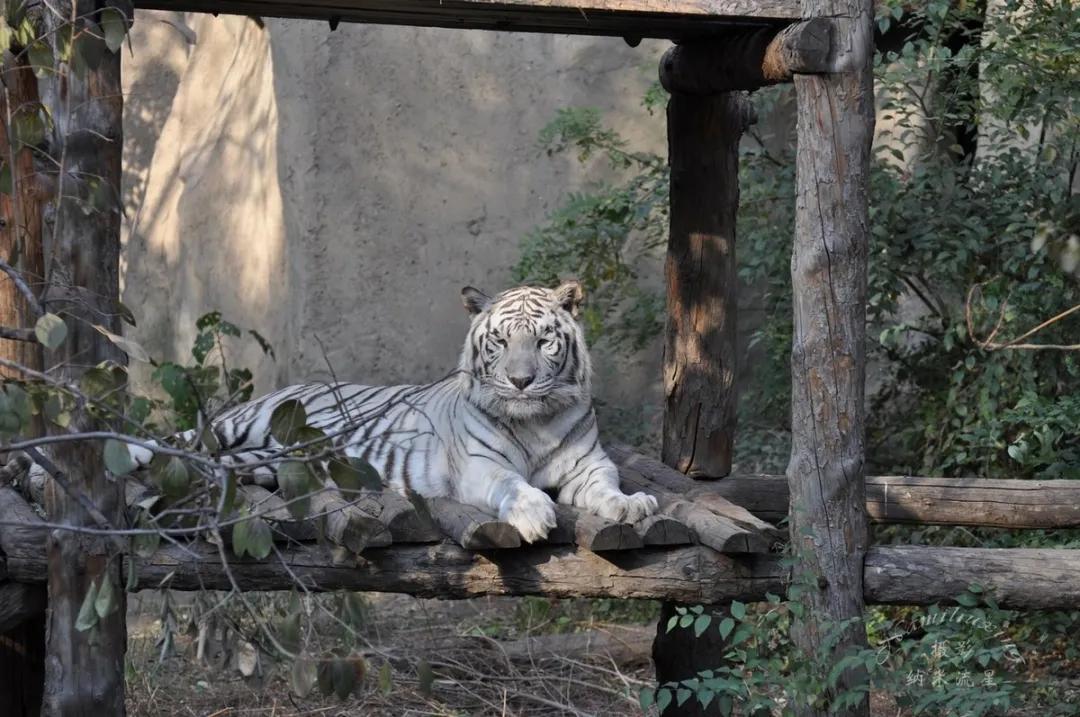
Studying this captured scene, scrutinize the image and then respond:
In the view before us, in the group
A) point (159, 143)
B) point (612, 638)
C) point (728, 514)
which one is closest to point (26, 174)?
point (728, 514)

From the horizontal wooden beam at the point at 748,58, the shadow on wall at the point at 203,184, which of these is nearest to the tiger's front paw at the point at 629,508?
the horizontal wooden beam at the point at 748,58

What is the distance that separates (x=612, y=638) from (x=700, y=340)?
1.66 meters

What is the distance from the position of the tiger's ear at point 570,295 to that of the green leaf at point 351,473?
94.5 inches

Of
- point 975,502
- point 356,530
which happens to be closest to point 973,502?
point 975,502

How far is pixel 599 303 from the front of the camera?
730 cm

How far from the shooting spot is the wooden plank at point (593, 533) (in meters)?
3.91

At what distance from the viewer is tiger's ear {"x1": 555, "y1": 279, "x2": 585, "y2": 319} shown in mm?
4973

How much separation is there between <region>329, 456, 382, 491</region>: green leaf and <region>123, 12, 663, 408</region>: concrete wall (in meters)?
4.74

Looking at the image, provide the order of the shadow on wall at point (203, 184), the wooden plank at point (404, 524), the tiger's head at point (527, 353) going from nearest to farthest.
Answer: the wooden plank at point (404, 524), the tiger's head at point (527, 353), the shadow on wall at point (203, 184)

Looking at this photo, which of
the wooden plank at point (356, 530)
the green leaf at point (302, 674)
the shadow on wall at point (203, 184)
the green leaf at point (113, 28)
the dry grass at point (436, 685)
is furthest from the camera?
the shadow on wall at point (203, 184)

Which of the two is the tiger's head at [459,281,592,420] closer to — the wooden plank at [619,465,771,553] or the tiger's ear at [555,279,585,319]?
the tiger's ear at [555,279,585,319]

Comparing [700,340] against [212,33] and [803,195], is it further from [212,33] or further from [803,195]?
[212,33]

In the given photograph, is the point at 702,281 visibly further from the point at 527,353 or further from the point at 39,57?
the point at 39,57

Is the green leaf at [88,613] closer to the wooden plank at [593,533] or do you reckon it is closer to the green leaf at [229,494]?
the green leaf at [229,494]
